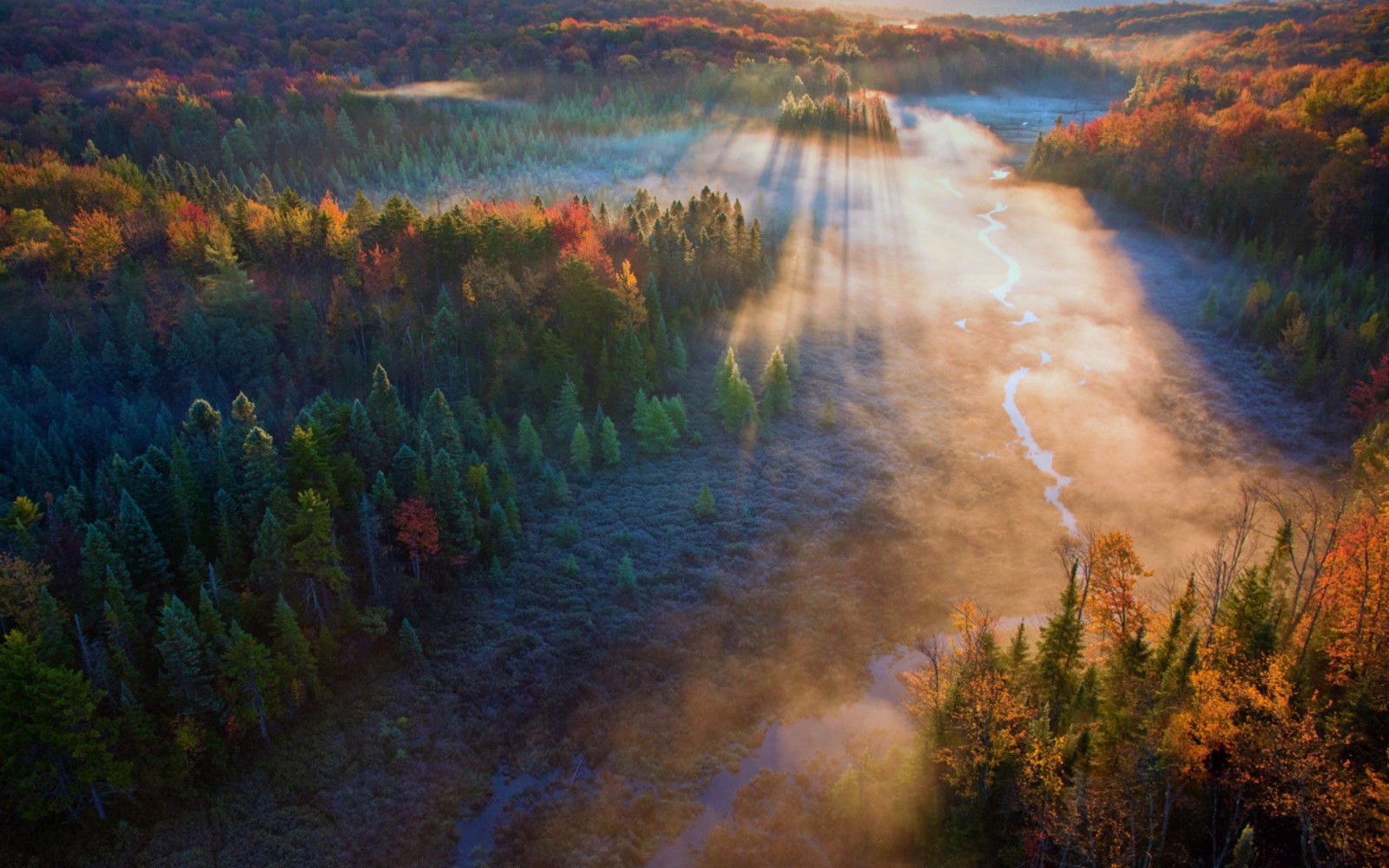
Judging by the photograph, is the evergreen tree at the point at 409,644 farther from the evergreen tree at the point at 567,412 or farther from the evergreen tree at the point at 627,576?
the evergreen tree at the point at 567,412

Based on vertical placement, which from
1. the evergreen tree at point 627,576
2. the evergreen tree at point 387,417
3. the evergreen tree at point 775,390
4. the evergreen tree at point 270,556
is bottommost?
the evergreen tree at point 627,576

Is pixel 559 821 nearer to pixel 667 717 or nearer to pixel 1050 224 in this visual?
pixel 667 717

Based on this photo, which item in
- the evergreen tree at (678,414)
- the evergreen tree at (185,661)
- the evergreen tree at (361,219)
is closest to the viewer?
the evergreen tree at (185,661)

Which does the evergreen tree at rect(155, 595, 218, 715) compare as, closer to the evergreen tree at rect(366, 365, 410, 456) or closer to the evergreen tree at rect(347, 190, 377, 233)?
the evergreen tree at rect(366, 365, 410, 456)

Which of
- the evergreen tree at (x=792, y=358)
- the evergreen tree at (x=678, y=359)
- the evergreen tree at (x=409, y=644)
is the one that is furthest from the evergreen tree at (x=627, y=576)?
the evergreen tree at (x=792, y=358)

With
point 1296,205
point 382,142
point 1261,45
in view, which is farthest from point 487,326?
point 1261,45

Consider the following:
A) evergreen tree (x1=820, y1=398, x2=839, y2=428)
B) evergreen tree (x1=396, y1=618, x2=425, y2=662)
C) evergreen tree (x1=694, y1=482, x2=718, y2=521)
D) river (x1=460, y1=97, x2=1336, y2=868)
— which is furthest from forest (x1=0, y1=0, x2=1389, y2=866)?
river (x1=460, y1=97, x2=1336, y2=868)

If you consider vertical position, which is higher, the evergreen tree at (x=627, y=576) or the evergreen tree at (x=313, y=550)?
the evergreen tree at (x=313, y=550)
